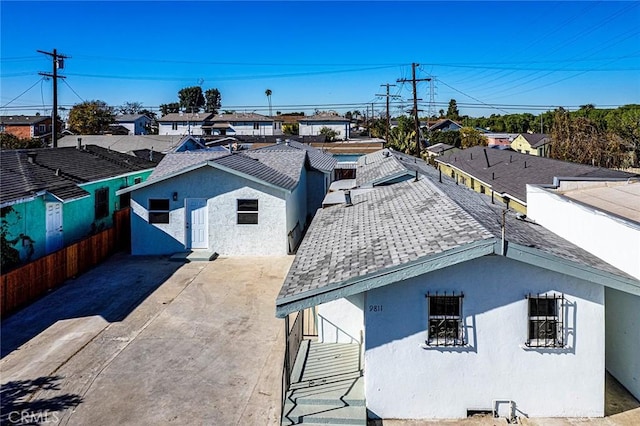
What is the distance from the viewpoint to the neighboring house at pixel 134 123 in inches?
2995

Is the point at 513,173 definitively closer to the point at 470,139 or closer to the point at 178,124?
the point at 470,139

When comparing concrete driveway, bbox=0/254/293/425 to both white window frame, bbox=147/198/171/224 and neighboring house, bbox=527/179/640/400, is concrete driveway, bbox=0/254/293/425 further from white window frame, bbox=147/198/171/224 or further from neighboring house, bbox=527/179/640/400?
neighboring house, bbox=527/179/640/400

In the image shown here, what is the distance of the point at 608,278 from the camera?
664 centimetres

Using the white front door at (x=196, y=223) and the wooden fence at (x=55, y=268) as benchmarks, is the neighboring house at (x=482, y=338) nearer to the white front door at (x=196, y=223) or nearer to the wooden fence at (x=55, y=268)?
the wooden fence at (x=55, y=268)

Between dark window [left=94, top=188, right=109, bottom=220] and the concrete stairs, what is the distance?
13056 mm

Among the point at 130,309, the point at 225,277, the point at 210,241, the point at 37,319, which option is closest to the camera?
the point at 37,319

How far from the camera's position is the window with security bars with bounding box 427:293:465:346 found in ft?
22.9

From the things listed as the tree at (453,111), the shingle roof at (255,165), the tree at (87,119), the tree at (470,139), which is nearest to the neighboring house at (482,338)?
the shingle roof at (255,165)

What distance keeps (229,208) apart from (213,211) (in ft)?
2.03

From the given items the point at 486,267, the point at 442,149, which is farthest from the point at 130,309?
the point at 442,149

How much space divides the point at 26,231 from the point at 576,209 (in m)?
14.0

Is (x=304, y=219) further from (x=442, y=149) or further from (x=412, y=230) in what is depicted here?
(x=442, y=149)

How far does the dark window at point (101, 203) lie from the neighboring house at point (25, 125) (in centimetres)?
5484

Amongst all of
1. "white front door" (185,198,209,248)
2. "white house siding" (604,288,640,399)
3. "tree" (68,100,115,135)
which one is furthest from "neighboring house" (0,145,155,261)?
"tree" (68,100,115,135)
